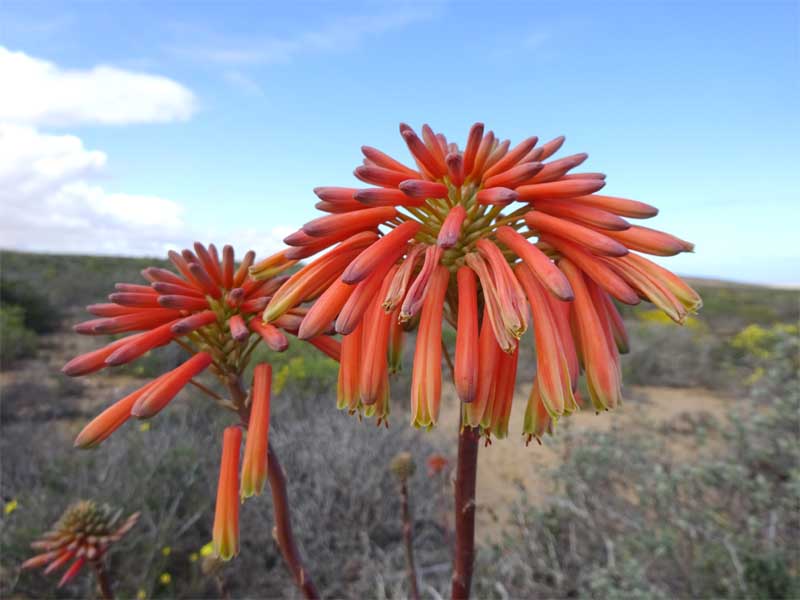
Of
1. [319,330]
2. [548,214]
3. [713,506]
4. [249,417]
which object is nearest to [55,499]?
[249,417]

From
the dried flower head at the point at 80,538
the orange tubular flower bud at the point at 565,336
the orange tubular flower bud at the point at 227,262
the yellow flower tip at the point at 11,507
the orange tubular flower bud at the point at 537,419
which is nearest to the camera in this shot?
the orange tubular flower bud at the point at 565,336

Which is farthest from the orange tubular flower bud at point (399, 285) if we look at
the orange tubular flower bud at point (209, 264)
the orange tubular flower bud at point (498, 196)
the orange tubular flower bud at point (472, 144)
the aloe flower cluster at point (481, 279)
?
the orange tubular flower bud at point (209, 264)

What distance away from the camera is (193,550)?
16.1ft

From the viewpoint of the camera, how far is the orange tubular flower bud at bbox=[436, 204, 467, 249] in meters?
1.25

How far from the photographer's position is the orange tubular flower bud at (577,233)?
4.10ft

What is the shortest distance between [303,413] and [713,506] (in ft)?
17.7

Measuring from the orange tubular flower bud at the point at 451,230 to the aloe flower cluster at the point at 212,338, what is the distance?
1.50ft

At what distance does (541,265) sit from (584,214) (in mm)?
246

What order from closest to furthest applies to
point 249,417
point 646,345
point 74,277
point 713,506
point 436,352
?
point 436,352
point 249,417
point 713,506
point 646,345
point 74,277

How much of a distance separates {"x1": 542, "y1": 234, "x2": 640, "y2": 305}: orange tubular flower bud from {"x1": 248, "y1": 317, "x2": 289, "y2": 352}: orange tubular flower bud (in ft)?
2.71

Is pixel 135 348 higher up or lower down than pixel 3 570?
higher up

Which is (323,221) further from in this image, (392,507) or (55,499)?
(55,499)

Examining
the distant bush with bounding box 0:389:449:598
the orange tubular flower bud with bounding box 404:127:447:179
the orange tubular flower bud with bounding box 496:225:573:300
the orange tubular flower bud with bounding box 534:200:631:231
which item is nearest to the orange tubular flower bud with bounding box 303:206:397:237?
the orange tubular flower bud with bounding box 404:127:447:179

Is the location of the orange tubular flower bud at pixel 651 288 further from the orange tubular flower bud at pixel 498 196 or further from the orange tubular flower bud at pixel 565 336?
the orange tubular flower bud at pixel 498 196
